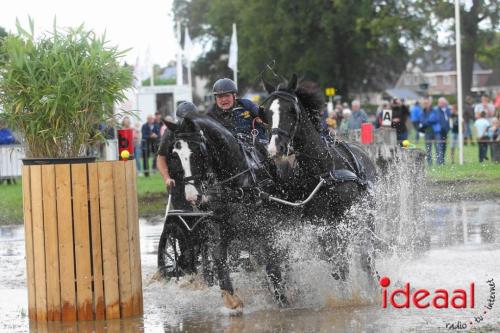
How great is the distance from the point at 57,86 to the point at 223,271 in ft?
7.57

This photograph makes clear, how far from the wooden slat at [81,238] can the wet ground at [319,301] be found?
0.86 feet

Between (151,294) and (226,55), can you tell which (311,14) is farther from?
(151,294)

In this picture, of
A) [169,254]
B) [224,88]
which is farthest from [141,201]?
[224,88]

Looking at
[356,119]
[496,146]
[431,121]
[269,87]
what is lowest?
[496,146]

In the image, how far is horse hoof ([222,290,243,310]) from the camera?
9.55 metres

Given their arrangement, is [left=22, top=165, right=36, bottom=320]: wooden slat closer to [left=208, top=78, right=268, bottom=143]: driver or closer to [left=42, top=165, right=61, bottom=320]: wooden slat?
[left=42, top=165, right=61, bottom=320]: wooden slat

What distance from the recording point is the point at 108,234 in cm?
912

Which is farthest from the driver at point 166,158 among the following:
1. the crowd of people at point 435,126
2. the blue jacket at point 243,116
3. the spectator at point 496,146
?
the spectator at point 496,146

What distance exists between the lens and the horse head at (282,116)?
30.4 feet

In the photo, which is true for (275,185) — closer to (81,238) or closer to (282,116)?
(282,116)

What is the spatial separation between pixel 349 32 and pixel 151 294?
2357 inches

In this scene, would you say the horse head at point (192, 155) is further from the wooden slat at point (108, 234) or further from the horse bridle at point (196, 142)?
the wooden slat at point (108, 234)

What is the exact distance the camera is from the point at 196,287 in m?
11.2

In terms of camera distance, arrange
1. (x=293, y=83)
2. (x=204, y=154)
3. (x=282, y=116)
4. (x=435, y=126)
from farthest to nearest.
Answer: (x=435, y=126) → (x=293, y=83) → (x=204, y=154) → (x=282, y=116)
